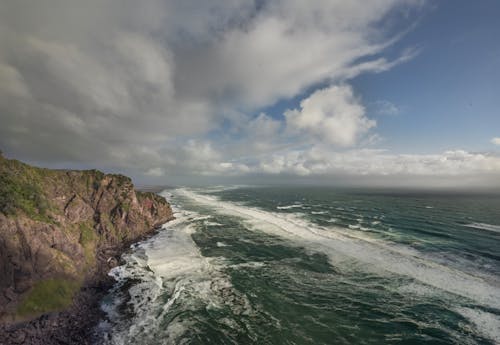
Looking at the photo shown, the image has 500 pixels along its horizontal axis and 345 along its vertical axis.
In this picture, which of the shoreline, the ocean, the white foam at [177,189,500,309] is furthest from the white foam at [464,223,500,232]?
the shoreline

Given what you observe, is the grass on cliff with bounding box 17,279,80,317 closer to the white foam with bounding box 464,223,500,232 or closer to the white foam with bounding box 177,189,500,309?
the white foam with bounding box 177,189,500,309

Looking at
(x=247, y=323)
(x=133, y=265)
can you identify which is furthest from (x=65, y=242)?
(x=247, y=323)

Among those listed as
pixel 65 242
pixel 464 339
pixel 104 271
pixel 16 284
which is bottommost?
pixel 464 339

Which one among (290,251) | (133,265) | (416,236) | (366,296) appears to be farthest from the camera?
(416,236)

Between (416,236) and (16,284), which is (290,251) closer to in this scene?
(416,236)

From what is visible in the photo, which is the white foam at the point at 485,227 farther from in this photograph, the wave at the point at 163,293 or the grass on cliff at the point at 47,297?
the grass on cliff at the point at 47,297

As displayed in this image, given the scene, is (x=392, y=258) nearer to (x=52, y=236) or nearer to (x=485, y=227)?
(x=485, y=227)

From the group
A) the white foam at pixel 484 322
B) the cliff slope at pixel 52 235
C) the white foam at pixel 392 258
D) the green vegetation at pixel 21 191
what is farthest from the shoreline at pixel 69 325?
the white foam at pixel 484 322
